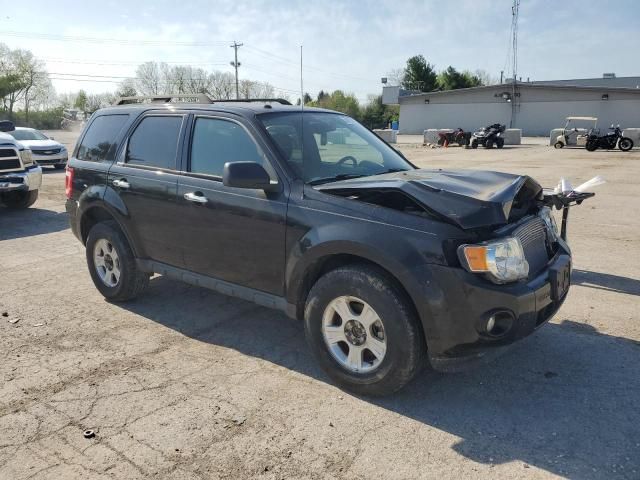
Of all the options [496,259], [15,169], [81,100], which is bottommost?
[496,259]

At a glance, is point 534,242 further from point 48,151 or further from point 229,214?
point 48,151

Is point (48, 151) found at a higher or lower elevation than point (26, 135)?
lower

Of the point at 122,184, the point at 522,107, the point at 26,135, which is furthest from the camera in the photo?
the point at 522,107

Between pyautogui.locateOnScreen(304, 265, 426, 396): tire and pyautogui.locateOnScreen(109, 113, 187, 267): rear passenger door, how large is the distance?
64.8 inches

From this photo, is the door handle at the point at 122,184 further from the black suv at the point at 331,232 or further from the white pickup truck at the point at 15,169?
the white pickup truck at the point at 15,169

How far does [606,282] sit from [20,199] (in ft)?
35.5

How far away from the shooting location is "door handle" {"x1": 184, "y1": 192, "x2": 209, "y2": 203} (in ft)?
14.1

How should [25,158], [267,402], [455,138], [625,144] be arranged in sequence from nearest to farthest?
[267,402], [25,158], [625,144], [455,138]

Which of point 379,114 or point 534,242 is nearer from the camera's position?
point 534,242

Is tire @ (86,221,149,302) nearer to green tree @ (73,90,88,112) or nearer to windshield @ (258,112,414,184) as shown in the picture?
windshield @ (258,112,414,184)

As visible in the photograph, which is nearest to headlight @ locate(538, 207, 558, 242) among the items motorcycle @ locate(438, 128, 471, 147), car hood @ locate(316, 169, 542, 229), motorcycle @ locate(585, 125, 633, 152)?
car hood @ locate(316, 169, 542, 229)

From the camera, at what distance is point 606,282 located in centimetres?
593

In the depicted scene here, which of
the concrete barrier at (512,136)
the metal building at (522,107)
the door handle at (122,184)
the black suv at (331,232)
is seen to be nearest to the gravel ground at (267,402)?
the black suv at (331,232)

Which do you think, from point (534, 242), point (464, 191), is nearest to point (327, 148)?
point (464, 191)
